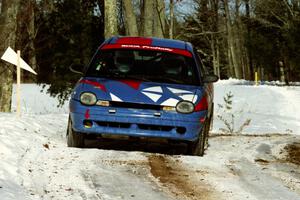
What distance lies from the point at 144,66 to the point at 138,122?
1333mm

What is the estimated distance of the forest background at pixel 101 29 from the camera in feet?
49.5

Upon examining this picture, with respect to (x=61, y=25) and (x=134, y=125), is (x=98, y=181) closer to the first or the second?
(x=134, y=125)

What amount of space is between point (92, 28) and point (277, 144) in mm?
16412

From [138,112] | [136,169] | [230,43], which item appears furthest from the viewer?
[230,43]

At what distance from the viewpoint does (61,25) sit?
2448cm

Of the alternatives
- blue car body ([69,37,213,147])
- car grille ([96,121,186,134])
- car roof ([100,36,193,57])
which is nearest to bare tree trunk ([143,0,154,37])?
car roof ([100,36,193,57])

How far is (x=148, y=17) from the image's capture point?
17734 mm

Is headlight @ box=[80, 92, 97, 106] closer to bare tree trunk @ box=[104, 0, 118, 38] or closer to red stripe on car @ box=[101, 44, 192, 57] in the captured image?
red stripe on car @ box=[101, 44, 192, 57]

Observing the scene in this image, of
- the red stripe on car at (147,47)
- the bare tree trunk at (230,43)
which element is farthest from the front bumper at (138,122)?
the bare tree trunk at (230,43)

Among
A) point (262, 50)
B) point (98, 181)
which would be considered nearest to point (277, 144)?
point (98, 181)

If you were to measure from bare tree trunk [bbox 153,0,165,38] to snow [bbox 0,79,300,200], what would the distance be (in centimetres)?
874

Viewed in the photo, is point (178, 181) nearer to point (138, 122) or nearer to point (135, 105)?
point (138, 122)

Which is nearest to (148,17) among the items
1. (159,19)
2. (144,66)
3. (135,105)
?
(159,19)

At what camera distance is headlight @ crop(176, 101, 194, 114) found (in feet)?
23.4
